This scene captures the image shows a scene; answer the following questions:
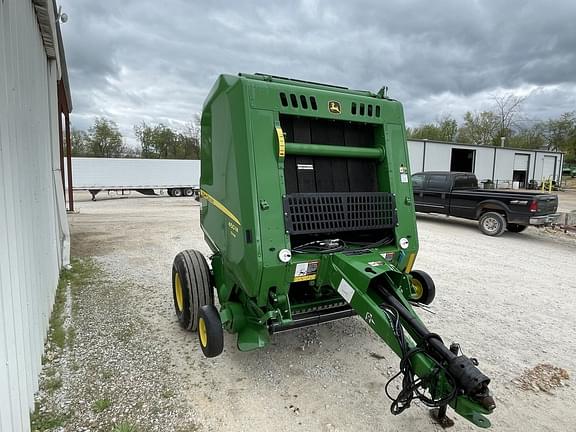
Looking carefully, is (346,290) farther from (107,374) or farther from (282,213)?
(107,374)

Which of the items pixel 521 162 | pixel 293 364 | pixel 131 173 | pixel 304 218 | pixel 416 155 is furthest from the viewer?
pixel 521 162

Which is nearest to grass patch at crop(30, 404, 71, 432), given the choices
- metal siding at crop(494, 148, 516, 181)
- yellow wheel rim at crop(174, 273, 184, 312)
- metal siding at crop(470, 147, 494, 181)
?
yellow wheel rim at crop(174, 273, 184, 312)

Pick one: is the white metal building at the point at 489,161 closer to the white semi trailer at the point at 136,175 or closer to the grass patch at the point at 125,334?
the white semi trailer at the point at 136,175

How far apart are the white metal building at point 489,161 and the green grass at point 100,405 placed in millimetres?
21538

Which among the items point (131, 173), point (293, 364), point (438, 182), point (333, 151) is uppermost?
point (333, 151)

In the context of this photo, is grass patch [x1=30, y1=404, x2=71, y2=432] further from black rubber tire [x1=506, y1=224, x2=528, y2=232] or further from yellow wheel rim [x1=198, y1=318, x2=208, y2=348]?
black rubber tire [x1=506, y1=224, x2=528, y2=232]

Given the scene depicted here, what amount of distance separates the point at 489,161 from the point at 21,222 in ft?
102

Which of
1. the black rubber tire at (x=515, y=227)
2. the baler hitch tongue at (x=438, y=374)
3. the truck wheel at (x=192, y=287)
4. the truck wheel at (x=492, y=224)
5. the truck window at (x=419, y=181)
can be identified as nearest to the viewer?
the baler hitch tongue at (x=438, y=374)

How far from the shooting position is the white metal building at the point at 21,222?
217cm

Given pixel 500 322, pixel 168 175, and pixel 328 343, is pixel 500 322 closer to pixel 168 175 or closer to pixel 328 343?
pixel 328 343

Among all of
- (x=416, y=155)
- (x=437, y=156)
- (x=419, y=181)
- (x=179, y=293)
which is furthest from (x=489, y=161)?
(x=179, y=293)

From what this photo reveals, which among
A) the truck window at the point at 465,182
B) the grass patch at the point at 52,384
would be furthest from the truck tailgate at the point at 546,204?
the grass patch at the point at 52,384

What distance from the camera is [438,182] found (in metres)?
11.0

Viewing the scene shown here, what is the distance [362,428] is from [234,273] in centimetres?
151
